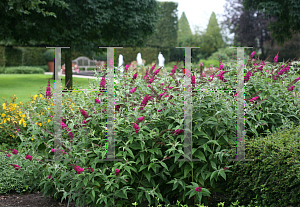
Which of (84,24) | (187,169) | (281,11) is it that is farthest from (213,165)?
(281,11)

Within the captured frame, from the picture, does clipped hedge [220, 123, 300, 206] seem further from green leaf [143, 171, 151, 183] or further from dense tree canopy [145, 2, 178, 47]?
dense tree canopy [145, 2, 178, 47]

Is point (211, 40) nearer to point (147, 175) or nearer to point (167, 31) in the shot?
point (167, 31)

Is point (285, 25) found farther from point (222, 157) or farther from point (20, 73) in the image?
point (20, 73)

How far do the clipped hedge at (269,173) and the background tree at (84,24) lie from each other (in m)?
7.30

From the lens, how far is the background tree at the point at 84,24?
902cm

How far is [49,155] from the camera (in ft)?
9.87

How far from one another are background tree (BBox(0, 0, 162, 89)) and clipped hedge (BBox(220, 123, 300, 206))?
7296 mm

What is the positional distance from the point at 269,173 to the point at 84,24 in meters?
8.42

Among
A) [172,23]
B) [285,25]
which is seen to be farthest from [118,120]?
[172,23]

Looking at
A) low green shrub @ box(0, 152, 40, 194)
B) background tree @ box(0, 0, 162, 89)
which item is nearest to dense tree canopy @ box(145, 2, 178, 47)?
background tree @ box(0, 0, 162, 89)

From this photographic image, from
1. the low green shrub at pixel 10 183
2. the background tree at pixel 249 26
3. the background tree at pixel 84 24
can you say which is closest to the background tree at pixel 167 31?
the background tree at pixel 249 26

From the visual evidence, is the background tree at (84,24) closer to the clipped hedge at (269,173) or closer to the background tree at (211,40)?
the clipped hedge at (269,173)

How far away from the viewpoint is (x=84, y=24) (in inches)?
377

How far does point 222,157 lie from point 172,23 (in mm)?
25178
